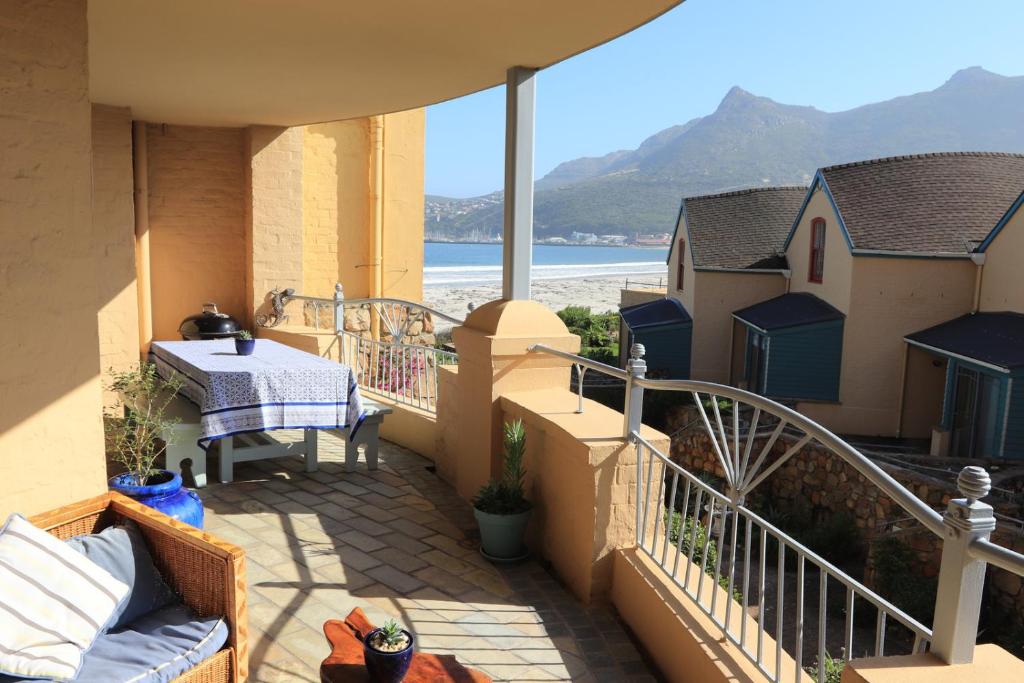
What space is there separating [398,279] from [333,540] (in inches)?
270

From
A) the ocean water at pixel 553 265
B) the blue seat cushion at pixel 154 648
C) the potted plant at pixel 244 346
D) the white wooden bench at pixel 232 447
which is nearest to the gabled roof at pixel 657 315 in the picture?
the ocean water at pixel 553 265

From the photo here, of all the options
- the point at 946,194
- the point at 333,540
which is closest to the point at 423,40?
the point at 333,540

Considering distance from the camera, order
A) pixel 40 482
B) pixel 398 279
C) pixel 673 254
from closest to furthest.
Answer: pixel 40 482, pixel 398 279, pixel 673 254

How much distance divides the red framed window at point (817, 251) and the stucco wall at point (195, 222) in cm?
1379

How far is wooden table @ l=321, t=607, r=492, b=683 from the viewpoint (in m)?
2.30

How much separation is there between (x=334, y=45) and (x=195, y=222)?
465cm

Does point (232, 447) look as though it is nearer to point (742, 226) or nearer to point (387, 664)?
point (387, 664)

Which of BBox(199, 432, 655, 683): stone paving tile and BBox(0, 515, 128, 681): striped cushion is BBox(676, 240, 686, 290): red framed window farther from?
BBox(0, 515, 128, 681): striped cushion

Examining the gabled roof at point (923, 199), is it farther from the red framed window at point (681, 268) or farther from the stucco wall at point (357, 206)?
the stucco wall at point (357, 206)

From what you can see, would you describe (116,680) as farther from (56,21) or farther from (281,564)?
(56,21)

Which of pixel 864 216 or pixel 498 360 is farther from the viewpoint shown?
pixel 864 216

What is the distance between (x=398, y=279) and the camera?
10.9 meters

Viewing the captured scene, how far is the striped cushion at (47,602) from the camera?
2.12 m

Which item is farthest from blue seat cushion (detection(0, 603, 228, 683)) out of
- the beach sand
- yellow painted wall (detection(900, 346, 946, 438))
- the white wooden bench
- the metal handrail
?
the beach sand
